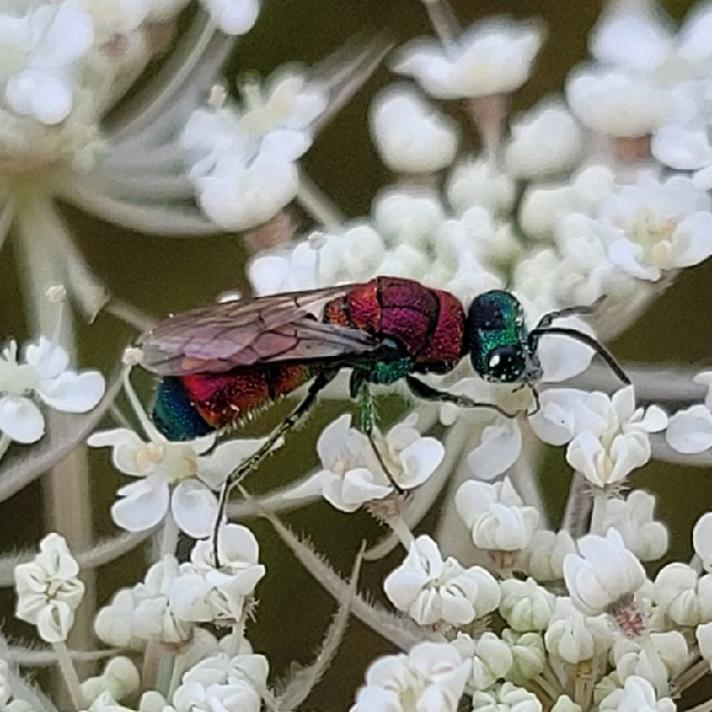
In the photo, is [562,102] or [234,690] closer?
[234,690]

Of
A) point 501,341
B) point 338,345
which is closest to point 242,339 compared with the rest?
point 338,345

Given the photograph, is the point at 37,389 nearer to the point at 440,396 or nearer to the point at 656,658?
the point at 440,396

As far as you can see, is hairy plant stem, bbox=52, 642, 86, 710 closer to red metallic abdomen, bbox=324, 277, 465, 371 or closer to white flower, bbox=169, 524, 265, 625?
white flower, bbox=169, 524, 265, 625

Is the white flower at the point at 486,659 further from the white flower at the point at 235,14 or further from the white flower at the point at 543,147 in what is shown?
the white flower at the point at 235,14

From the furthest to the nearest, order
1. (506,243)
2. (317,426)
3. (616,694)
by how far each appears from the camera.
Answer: (317,426) < (506,243) < (616,694)

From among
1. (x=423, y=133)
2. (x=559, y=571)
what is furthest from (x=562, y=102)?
(x=559, y=571)

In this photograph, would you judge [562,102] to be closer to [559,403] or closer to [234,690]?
[559,403]
